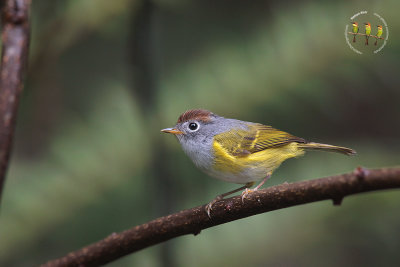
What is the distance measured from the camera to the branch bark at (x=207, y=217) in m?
1.40

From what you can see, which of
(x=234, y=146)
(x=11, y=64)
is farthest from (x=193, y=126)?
(x=11, y=64)

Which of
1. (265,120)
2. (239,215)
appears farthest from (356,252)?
(239,215)

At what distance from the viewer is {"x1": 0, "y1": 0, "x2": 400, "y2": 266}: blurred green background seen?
2.98m

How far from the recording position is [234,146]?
259 cm

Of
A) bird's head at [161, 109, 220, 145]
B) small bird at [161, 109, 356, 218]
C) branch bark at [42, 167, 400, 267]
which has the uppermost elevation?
bird's head at [161, 109, 220, 145]

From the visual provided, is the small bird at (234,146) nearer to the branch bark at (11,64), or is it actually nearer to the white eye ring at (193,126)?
the white eye ring at (193,126)

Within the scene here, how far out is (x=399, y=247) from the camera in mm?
3270

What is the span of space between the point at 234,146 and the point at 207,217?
2.88 ft

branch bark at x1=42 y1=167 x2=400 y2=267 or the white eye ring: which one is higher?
the white eye ring

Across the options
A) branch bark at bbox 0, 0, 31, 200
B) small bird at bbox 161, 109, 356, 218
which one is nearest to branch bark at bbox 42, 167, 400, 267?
branch bark at bbox 0, 0, 31, 200

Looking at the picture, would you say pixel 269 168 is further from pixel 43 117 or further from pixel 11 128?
pixel 43 117

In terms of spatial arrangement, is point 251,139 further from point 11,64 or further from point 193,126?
point 11,64

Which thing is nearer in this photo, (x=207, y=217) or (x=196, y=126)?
(x=207, y=217)

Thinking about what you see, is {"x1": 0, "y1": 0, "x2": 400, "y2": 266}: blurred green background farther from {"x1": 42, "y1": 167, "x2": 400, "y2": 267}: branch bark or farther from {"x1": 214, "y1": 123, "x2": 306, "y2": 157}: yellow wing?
{"x1": 42, "y1": 167, "x2": 400, "y2": 267}: branch bark
